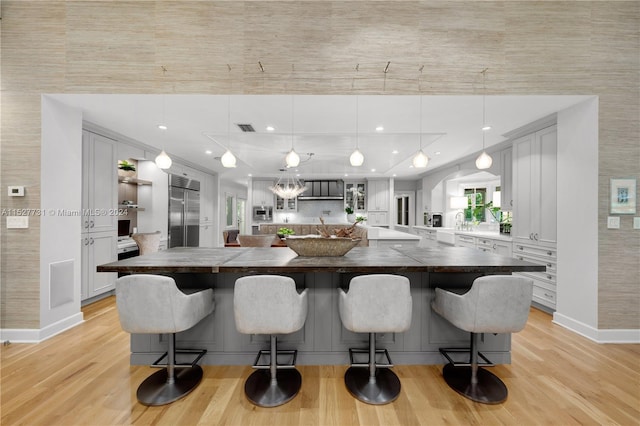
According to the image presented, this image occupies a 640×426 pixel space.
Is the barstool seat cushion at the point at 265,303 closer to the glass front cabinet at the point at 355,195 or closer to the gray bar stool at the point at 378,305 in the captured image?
the gray bar stool at the point at 378,305

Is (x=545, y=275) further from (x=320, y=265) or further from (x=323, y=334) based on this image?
(x=320, y=265)

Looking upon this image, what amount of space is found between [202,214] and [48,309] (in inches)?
172

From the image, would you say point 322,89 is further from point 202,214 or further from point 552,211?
point 202,214

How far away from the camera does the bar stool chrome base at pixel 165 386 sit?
1.87 meters

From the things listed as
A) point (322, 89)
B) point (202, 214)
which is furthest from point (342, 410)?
point (202, 214)

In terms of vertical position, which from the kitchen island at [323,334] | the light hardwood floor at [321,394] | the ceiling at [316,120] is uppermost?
the ceiling at [316,120]

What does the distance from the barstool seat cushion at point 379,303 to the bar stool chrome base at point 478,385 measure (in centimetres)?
72

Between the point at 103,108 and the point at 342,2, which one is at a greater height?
the point at 342,2

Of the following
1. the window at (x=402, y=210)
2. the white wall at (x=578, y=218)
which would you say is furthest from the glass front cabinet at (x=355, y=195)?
the white wall at (x=578, y=218)

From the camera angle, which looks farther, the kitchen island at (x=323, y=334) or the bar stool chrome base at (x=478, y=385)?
the kitchen island at (x=323, y=334)

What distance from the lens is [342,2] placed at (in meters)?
2.70

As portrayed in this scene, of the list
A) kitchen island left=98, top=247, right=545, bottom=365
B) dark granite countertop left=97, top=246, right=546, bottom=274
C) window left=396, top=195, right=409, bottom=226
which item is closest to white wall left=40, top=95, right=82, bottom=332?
kitchen island left=98, top=247, right=545, bottom=365

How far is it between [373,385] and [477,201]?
20.3ft

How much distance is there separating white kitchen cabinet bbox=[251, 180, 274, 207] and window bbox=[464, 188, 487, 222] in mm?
6012
